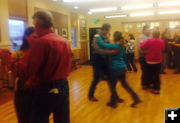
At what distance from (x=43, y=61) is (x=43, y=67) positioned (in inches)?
2.0

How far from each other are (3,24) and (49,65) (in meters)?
3.70

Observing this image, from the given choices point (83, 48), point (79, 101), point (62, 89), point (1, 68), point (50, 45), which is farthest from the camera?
point (83, 48)

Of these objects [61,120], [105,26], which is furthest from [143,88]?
[61,120]

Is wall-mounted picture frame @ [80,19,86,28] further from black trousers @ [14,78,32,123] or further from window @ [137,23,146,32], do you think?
black trousers @ [14,78,32,123]

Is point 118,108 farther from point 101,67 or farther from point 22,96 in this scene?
point 22,96

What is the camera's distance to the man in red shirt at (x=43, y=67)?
130 cm

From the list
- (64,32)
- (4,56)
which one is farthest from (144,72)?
(64,32)

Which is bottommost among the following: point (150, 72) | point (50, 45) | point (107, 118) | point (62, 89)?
point (107, 118)

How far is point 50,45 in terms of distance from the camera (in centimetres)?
132

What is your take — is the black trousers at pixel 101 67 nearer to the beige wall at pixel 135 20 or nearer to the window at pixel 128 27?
the beige wall at pixel 135 20

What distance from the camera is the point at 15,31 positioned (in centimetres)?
499

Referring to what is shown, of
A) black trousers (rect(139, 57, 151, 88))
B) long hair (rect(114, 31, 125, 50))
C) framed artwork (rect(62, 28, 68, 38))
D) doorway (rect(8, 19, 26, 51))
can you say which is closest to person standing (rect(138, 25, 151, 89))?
black trousers (rect(139, 57, 151, 88))

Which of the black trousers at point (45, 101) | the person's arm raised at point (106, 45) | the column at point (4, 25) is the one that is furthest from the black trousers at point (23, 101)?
the column at point (4, 25)

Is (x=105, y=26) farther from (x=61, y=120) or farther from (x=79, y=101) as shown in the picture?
(x=61, y=120)
